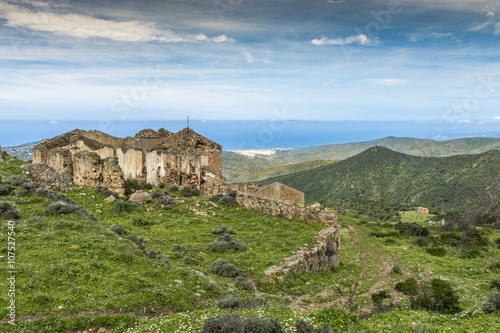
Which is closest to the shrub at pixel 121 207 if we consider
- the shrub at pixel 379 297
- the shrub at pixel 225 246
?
the shrub at pixel 225 246

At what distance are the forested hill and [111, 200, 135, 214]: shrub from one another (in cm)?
4294

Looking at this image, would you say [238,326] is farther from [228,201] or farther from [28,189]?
[228,201]

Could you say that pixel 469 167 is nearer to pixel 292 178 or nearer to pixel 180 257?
pixel 292 178

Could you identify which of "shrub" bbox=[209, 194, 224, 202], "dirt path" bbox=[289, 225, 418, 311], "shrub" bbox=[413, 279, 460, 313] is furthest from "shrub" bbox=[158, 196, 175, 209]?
"shrub" bbox=[413, 279, 460, 313]

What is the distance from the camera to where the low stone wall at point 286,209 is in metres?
14.6

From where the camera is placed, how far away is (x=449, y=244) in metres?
21.2

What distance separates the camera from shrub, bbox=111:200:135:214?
51.4 ft

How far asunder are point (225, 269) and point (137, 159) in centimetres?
1904

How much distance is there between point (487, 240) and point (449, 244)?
7.57ft

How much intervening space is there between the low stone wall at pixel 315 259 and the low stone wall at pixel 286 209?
64cm

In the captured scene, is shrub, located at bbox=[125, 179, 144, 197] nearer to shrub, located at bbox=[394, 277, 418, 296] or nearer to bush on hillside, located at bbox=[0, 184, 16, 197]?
bush on hillside, located at bbox=[0, 184, 16, 197]

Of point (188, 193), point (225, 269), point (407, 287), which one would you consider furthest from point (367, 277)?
point (188, 193)

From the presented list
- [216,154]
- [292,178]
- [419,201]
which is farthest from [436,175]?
[216,154]

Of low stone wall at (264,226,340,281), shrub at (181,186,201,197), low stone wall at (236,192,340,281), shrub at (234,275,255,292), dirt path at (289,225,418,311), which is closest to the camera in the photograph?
shrub at (234,275,255,292)
